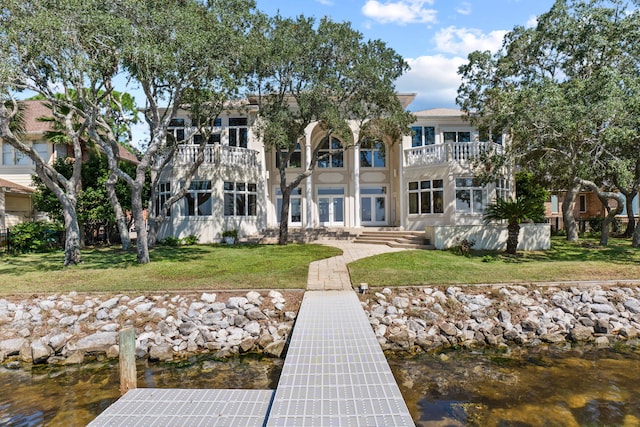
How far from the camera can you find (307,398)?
14.6 feet

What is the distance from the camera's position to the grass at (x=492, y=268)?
10.4 metres

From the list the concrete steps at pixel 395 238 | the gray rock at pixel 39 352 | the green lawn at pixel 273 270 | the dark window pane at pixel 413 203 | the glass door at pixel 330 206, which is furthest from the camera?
the glass door at pixel 330 206

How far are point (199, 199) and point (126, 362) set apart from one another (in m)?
14.4

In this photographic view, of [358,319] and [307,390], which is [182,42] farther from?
[307,390]

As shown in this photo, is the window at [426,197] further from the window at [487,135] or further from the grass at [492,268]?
the grass at [492,268]

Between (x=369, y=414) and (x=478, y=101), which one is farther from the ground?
(x=478, y=101)

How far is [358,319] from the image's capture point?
24.2 feet

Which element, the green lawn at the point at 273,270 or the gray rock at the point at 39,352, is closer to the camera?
the gray rock at the point at 39,352

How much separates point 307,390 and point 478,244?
13217mm

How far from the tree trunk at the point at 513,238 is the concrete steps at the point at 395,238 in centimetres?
301

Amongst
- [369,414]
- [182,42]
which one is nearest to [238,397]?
[369,414]

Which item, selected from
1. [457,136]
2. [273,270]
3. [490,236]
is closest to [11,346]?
[273,270]

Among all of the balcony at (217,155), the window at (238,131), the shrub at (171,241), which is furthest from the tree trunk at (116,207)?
the window at (238,131)

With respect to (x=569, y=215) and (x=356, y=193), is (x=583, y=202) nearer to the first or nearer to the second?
(x=569, y=215)
